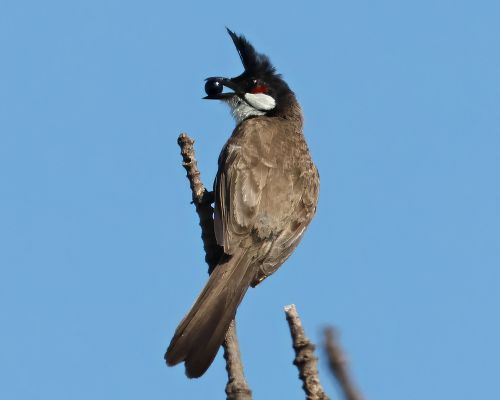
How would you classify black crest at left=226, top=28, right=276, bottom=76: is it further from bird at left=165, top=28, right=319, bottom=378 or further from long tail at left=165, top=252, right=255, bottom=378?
long tail at left=165, top=252, right=255, bottom=378

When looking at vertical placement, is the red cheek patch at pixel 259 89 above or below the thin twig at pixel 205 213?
above

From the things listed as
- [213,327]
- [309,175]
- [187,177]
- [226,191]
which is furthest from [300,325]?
[309,175]

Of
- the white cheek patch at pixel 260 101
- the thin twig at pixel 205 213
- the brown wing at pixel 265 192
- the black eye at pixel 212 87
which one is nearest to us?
the thin twig at pixel 205 213

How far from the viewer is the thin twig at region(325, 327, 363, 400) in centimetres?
135

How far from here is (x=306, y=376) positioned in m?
2.12

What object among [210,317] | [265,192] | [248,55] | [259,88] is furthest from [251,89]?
[210,317]

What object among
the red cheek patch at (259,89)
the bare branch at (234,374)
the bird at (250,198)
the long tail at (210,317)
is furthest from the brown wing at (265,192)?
the bare branch at (234,374)

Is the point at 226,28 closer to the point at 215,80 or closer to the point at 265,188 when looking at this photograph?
the point at 215,80

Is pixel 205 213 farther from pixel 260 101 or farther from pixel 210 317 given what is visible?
pixel 260 101

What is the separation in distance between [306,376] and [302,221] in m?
3.48

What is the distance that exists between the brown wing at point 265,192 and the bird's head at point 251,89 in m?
0.49

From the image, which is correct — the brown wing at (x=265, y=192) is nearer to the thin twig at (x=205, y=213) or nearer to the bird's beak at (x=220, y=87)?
the thin twig at (x=205, y=213)

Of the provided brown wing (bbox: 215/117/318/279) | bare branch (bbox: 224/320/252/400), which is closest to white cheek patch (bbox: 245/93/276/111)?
brown wing (bbox: 215/117/318/279)

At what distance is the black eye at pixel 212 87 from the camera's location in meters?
6.51
